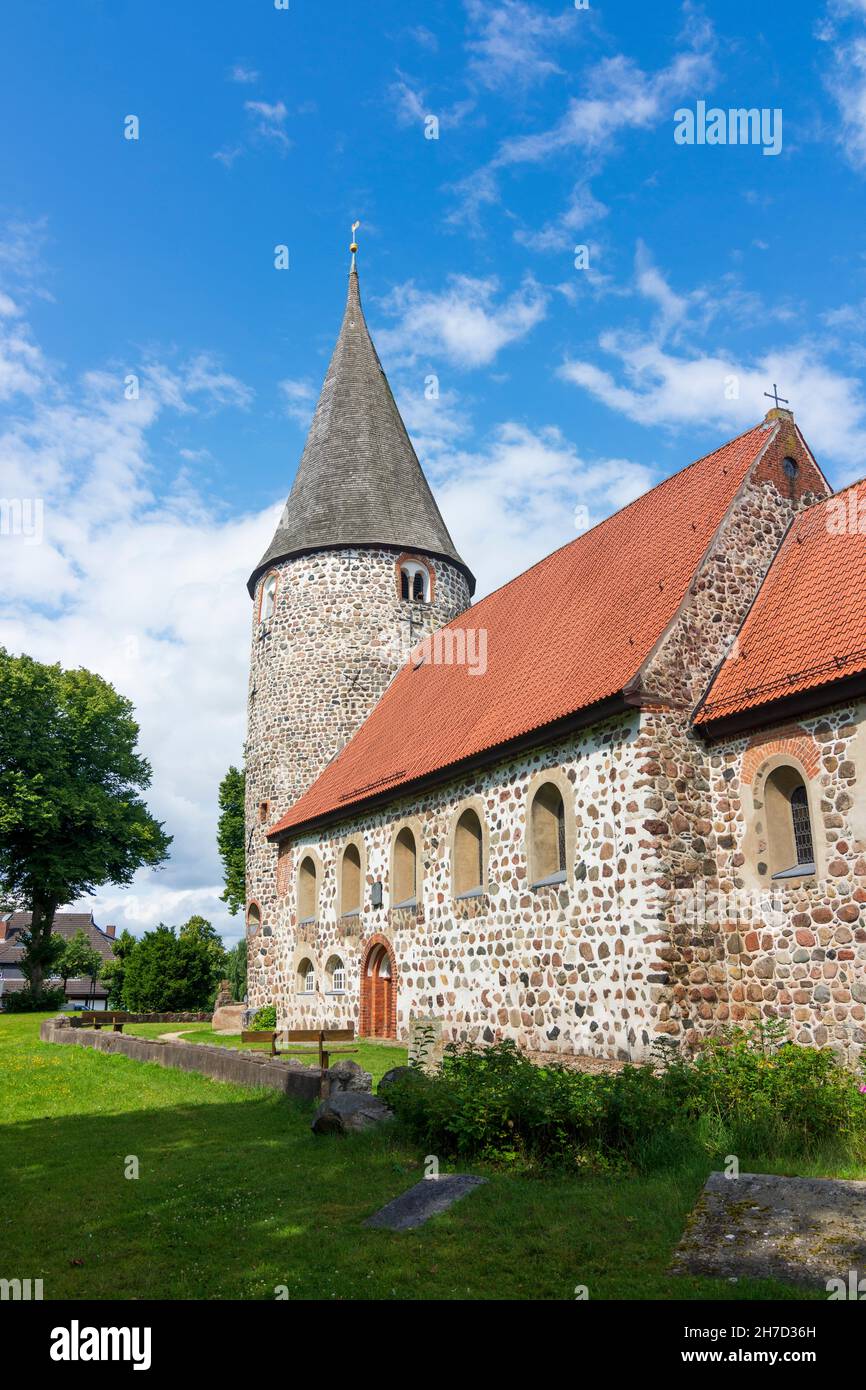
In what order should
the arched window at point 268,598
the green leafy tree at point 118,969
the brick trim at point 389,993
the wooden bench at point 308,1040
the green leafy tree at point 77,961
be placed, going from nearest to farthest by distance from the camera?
the wooden bench at point 308,1040 < the brick trim at point 389,993 < the arched window at point 268,598 < the green leafy tree at point 118,969 < the green leafy tree at point 77,961

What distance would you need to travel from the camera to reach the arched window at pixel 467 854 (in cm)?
1698

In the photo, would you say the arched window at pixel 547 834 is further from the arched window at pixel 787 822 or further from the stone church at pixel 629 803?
the arched window at pixel 787 822

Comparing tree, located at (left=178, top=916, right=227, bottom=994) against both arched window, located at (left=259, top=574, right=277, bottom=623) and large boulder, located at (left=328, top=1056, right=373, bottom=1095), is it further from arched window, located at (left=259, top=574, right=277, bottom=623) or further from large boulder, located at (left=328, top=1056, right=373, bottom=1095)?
large boulder, located at (left=328, top=1056, right=373, bottom=1095)

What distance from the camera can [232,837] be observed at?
4412 cm

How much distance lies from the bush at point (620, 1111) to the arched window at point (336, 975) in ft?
36.8

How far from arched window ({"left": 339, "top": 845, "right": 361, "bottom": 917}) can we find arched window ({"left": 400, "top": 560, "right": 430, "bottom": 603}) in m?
7.74

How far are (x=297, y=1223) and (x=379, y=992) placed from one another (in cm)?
1284

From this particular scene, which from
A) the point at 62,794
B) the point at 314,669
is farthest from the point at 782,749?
the point at 62,794

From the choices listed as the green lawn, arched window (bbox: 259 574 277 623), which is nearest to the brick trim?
the green lawn

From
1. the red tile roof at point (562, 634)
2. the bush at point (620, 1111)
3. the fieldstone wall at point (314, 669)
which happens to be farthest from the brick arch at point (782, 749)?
the fieldstone wall at point (314, 669)

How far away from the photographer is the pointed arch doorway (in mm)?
18875

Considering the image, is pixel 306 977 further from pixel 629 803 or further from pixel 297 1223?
pixel 297 1223
